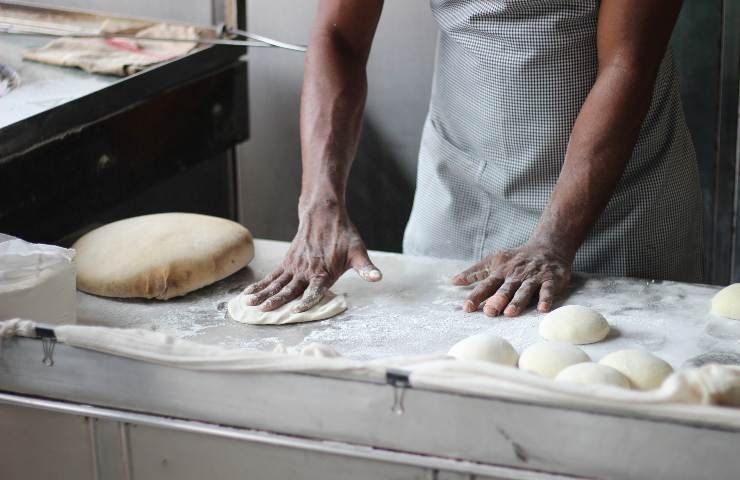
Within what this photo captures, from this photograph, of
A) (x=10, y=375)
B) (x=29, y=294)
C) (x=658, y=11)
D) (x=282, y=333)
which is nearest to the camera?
(x=10, y=375)

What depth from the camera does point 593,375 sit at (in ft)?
3.87

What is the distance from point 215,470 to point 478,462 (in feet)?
1.15

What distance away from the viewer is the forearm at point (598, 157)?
1.67 meters

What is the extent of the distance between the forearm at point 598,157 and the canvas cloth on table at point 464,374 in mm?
623

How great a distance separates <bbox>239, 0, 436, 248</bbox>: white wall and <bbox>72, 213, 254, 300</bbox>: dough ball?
53.4 inches

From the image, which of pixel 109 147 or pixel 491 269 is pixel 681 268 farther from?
pixel 109 147

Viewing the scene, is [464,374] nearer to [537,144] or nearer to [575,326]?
[575,326]

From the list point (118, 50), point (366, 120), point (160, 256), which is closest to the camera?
point (160, 256)

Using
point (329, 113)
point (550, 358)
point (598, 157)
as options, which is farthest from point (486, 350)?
point (329, 113)

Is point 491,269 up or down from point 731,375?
down

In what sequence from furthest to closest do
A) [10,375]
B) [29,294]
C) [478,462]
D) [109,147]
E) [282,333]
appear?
[109,147] < [282,333] < [29,294] < [10,375] < [478,462]

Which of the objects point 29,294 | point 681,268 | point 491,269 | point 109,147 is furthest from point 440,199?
point 29,294

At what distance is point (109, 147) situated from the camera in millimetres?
2180

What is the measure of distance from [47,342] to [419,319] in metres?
0.65
